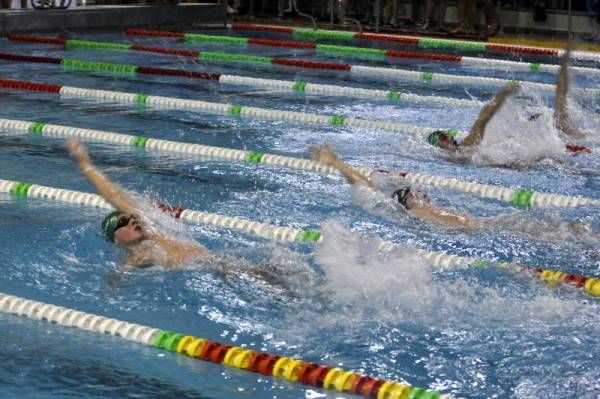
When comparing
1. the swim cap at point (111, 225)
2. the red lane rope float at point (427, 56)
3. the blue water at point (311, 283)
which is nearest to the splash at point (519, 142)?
the blue water at point (311, 283)

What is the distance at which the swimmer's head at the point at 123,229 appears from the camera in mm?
4531

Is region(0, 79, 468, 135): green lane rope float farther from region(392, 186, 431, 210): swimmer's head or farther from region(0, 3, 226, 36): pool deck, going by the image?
region(0, 3, 226, 36): pool deck

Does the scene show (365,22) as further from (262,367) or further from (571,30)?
(262,367)

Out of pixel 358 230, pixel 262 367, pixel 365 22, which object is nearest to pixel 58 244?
pixel 358 230

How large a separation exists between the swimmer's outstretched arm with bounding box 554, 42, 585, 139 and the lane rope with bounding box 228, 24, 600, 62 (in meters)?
4.29

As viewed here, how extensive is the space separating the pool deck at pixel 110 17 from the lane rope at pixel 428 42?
63cm

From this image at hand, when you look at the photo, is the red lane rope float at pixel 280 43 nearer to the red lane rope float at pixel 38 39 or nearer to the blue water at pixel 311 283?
the red lane rope float at pixel 38 39

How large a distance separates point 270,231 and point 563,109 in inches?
113

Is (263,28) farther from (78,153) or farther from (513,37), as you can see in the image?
(78,153)

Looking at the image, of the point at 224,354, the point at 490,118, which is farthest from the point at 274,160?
the point at 224,354

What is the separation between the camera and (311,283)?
4379mm

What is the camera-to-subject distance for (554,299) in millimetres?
4277

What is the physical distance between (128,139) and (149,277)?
2.59m

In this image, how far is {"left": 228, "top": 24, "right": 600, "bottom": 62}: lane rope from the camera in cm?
1164
